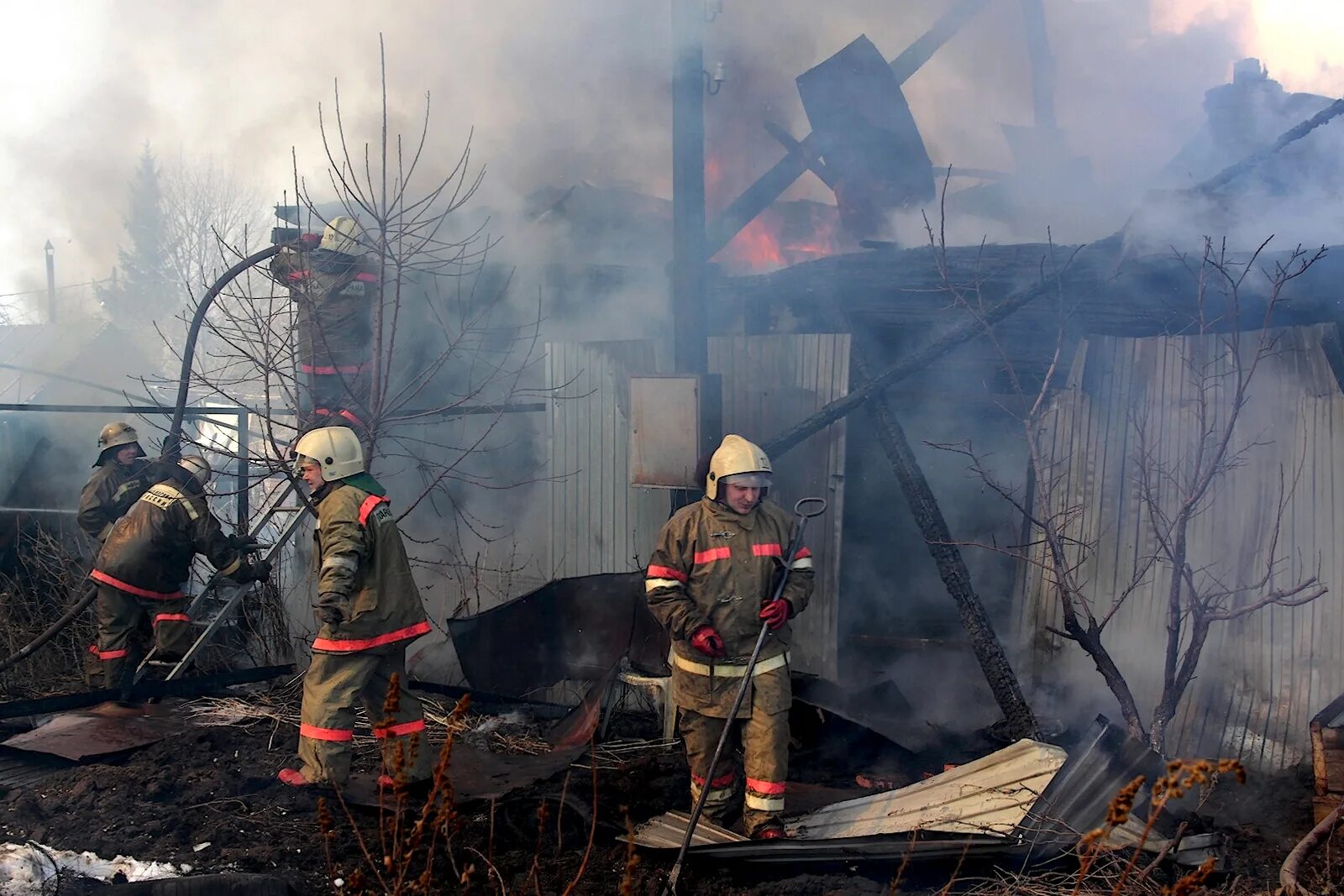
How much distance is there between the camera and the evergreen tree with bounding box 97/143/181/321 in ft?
97.9

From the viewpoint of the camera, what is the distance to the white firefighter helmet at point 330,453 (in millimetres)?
5172

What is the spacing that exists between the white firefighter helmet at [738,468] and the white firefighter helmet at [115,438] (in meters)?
4.61

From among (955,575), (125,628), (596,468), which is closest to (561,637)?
(596,468)

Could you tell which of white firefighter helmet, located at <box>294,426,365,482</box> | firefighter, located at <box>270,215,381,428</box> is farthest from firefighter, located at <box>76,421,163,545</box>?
white firefighter helmet, located at <box>294,426,365,482</box>

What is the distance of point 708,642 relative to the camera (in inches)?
188

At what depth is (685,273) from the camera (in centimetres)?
659

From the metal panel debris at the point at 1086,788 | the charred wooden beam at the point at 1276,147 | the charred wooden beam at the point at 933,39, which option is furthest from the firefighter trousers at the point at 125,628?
the charred wooden beam at the point at 933,39

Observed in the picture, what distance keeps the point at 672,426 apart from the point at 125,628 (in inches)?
151

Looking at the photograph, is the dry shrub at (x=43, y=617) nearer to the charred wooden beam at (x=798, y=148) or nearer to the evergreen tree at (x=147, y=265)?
the charred wooden beam at (x=798, y=148)

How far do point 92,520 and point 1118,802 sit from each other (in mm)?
7148

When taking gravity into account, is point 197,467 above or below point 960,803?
above

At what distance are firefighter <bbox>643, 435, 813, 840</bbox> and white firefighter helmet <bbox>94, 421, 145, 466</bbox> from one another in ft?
15.0

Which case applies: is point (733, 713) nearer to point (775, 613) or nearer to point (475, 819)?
point (775, 613)

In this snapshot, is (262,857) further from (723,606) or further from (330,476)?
(723,606)
